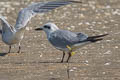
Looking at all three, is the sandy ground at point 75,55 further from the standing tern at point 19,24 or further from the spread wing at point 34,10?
the spread wing at point 34,10

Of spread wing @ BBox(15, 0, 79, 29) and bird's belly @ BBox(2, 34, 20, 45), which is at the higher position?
spread wing @ BBox(15, 0, 79, 29)

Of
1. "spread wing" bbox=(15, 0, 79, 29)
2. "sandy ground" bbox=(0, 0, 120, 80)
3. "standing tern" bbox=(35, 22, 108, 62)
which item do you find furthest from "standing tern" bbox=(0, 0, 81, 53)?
"standing tern" bbox=(35, 22, 108, 62)

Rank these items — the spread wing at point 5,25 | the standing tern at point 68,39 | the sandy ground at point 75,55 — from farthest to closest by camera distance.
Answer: the spread wing at point 5,25, the standing tern at point 68,39, the sandy ground at point 75,55

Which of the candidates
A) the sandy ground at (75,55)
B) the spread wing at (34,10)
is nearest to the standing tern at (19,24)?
the spread wing at (34,10)

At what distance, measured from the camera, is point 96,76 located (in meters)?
6.80

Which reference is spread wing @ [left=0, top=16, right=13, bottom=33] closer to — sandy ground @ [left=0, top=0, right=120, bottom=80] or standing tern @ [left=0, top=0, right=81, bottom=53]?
standing tern @ [left=0, top=0, right=81, bottom=53]

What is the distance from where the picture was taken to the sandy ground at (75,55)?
6.98m

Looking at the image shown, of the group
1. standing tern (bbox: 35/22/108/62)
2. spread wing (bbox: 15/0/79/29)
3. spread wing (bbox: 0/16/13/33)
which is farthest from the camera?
spread wing (bbox: 15/0/79/29)

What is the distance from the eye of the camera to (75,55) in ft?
27.1

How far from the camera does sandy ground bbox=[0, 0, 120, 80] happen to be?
6.98 metres

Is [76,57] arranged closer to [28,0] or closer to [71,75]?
[71,75]

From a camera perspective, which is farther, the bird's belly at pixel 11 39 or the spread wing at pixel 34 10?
the spread wing at pixel 34 10

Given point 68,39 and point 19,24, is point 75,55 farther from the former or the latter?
point 19,24

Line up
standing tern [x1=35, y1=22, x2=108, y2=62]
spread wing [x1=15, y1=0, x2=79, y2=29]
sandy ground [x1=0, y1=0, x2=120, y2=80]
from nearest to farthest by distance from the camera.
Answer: sandy ground [x1=0, y1=0, x2=120, y2=80], standing tern [x1=35, y1=22, x2=108, y2=62], spread wing [x1=15, y1=0, x2=79, y2=29]
